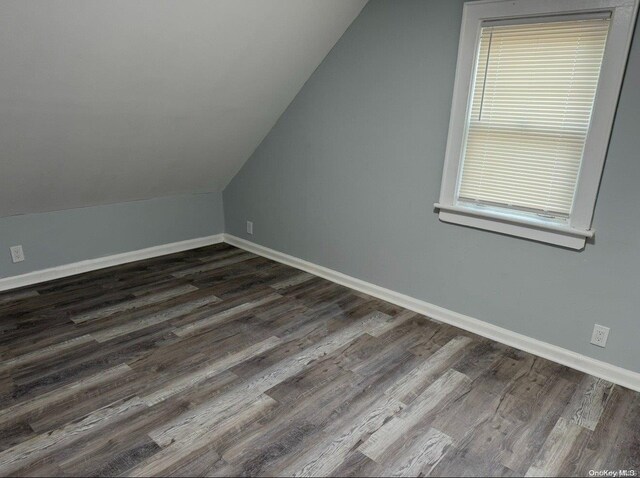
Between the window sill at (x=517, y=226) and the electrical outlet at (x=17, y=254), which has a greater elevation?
the window sill at (x=517, y=226)

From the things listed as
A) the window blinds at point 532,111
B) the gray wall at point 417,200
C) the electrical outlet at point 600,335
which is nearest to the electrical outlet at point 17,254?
the gray wall at point 417,200

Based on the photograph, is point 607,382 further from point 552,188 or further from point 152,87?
point 152,87

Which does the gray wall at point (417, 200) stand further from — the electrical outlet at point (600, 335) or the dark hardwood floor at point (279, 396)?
the dark hardwood floor at point (279, 396)

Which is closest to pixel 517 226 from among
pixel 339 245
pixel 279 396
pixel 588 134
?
pixel 588 134

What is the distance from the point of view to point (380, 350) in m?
2.44

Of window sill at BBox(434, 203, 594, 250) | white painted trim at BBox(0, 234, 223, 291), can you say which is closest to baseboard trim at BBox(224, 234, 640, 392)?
window sill at BBox(434, 203, 594, 250)

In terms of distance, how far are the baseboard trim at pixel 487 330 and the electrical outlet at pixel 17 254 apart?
1977mm

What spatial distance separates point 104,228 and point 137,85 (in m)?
1.50

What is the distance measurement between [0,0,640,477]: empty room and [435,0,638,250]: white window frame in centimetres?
1

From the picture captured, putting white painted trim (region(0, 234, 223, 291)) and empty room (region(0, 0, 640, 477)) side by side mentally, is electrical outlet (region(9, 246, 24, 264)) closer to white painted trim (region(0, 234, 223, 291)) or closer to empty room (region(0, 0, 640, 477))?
empty room (region(0, 0, 640, 477))

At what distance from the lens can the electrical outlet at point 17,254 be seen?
3.02 meters

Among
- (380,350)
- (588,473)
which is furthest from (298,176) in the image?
(588,473)

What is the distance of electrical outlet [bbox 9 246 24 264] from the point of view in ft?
9.91

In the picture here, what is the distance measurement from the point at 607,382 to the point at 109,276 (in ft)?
11.3
